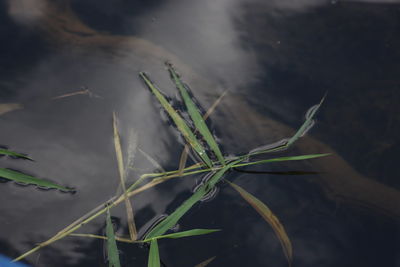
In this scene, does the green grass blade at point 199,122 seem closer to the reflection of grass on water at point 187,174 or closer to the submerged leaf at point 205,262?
the reflection of grass on water at point 187,174

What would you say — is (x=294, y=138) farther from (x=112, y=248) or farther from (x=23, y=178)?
(x=23, y=178)

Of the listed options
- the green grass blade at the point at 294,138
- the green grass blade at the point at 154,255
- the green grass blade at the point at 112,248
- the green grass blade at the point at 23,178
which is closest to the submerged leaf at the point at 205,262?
the green grass blade at the point at 154,255

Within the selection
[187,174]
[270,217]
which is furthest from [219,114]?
[270,217]

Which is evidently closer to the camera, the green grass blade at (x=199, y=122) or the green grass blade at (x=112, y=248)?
the green grass blade at (x=112, y=248)

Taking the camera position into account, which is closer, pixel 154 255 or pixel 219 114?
pixel 154 255

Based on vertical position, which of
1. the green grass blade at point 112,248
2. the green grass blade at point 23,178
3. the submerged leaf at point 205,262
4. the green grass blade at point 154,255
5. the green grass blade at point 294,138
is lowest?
the submerged leaf at point 205,262

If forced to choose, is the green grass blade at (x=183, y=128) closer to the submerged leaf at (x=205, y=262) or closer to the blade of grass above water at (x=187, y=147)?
the blade of grass above water at (x=187, y=147)

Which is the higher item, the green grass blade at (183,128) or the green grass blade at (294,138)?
the green grass blade at (183,128)
